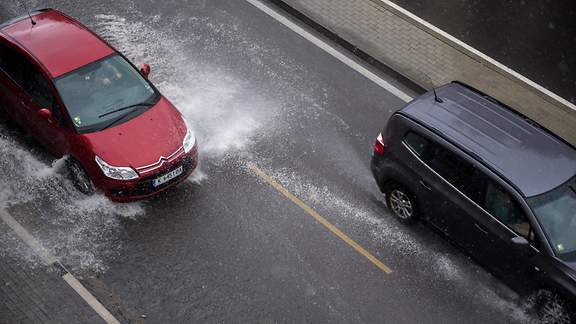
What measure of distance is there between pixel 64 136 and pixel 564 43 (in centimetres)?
1018

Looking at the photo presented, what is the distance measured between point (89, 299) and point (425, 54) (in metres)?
8.07

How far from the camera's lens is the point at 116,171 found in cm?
970

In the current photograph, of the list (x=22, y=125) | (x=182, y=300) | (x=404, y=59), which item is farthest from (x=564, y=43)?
(x=22, y=125)

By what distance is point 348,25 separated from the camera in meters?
14.0

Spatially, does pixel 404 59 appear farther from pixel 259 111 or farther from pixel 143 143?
pixel 143 143

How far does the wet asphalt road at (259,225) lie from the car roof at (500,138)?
5.49ft

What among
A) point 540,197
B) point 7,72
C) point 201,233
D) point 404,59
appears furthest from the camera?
point 404,59

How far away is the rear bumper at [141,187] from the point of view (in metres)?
9.74

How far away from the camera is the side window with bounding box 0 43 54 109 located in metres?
10.2

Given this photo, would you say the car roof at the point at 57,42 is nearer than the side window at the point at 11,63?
Yes

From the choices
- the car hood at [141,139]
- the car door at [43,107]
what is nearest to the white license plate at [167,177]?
the car hood at [141,139]

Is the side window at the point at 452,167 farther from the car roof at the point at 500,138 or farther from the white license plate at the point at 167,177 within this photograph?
the white license plate at the point at 167,177

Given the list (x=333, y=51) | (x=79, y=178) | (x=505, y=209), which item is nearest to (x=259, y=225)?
(x=79, y=178)

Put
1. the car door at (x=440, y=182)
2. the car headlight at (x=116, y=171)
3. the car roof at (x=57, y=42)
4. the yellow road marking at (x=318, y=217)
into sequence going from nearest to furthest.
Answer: the car door at (x=440, y=182) < the car headlight at (x=116, y=171) < the yellow road marking at (x=318, y=217) < the car roof at (x=57, y=42)
